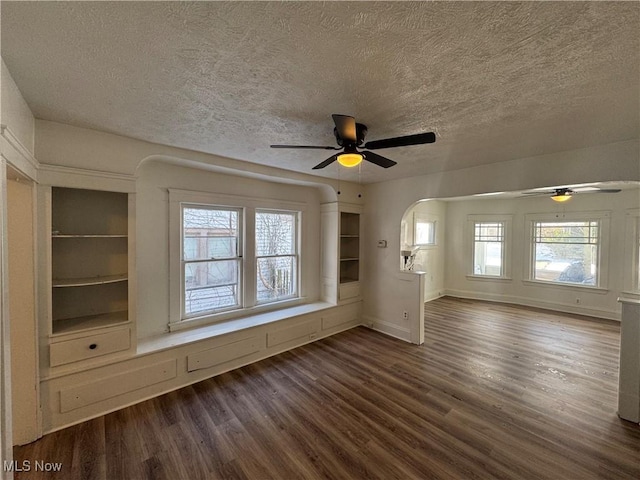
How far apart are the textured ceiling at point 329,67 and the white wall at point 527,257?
434 centimetres

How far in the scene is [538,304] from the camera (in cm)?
618

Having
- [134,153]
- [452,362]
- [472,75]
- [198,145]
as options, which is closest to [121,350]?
[134,153]

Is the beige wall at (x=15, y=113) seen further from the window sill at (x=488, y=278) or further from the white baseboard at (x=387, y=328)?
the window sill at (x=488, y=278)

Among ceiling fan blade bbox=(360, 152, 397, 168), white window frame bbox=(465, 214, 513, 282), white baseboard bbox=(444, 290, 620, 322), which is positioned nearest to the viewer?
ceiling fan blade bbox=(360, 152, 397, 168)

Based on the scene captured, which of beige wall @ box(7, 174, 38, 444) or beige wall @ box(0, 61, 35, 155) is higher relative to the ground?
beige wall @ box(0, 61, 35, 155)

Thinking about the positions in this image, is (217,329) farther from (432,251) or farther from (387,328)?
(432,251)

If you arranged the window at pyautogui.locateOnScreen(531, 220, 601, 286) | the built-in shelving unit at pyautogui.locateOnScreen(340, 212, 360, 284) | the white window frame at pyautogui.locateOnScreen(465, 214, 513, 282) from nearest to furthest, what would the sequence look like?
the built-in shelving unit at pyautogui.locateOnScreen(340, 212, 360, 284)
the window at pyautogui.locateOnScreen(531, 220, 601, 286)
the white window frame at pyautogui.locateOnScreen(465, 214, 513, 282)

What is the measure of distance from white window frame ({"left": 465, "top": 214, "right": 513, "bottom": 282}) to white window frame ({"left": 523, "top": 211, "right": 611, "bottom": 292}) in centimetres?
36

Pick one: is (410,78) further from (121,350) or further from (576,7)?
(121,350)

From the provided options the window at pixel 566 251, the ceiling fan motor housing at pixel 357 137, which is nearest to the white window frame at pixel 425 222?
the window at pixel 566 251

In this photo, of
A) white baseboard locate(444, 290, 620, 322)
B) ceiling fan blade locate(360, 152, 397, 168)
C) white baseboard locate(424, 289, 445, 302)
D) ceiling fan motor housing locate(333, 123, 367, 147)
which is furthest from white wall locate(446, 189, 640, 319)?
ceiling fan motor housing locate(333, 123, 367, 147)

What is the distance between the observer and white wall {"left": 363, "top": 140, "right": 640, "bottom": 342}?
2.61m

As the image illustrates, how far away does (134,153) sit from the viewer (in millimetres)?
2652
